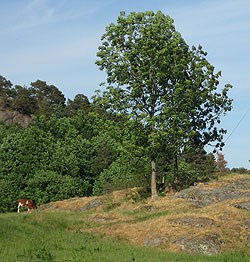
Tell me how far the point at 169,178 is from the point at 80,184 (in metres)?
14.8

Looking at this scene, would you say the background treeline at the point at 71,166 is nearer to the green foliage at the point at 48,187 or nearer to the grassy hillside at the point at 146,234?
the green foliage at the point at 48,187

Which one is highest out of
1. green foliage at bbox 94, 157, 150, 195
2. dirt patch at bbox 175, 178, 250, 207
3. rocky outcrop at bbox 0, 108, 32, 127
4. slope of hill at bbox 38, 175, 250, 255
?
rocky outcrop at bbox 0, 108, 32, 127

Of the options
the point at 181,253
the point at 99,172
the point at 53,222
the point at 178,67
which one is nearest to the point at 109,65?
the point at 178,67

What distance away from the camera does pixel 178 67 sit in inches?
1449

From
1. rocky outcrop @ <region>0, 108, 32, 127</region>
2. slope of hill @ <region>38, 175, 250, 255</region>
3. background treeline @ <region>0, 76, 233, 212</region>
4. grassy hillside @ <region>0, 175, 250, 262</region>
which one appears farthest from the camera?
rocky outcrop @ <region>0, 108, 32, 127</region>

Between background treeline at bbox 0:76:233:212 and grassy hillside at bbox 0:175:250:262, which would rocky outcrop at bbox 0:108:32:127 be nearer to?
background treeline at bbox 0:76:233:212

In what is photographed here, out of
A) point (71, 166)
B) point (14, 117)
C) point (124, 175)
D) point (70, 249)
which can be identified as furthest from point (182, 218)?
point (14, 117)

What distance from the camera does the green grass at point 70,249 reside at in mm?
16453

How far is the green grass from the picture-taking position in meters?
16.5

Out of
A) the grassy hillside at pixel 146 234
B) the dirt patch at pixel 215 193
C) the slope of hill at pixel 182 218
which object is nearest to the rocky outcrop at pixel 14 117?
the slope of hill at pixel 182 218

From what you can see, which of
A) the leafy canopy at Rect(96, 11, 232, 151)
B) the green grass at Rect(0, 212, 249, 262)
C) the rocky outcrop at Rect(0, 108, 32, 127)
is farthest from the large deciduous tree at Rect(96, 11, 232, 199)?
the rocky outcrop at Rect(0, 108, 32, 127)

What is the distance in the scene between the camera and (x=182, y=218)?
24703 millimetres

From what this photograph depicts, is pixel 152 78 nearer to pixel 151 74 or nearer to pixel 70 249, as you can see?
pixel 151 74

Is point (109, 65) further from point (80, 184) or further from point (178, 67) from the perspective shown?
point (80, 184)
